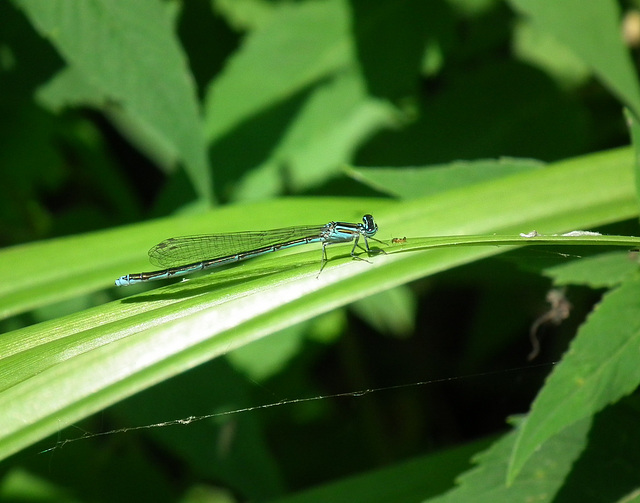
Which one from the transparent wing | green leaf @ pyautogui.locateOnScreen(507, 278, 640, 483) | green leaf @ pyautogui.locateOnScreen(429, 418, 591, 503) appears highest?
the transparent wing

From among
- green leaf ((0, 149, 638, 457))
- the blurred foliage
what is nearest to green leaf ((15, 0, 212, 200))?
the blurred foliage

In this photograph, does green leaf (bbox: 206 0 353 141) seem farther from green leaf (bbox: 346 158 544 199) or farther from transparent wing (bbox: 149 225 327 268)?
green leaf (bbox: 346 158 544 199)

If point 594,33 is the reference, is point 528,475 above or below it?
below

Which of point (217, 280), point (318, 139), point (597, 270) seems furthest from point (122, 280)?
point (597, 270)

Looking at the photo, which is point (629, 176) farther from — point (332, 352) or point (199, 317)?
point (332, 352)

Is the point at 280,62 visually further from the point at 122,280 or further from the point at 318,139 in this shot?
the point at 122,280

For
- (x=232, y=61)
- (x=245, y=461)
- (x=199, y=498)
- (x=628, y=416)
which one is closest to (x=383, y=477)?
(x=245, y=461)

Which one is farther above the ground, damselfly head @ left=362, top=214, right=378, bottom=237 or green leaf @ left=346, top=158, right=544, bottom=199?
green leaf @ left=346, top=158, right=544, bottom=199
